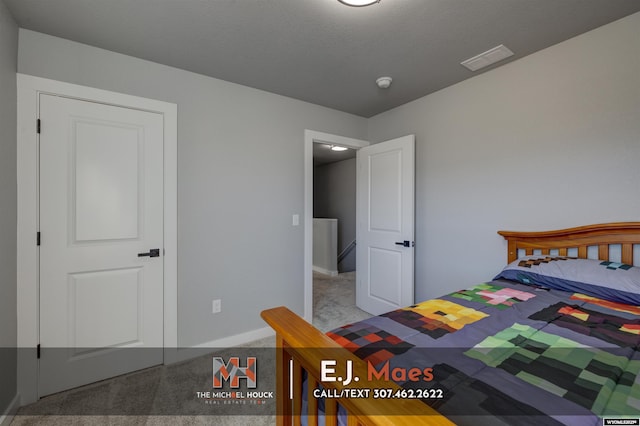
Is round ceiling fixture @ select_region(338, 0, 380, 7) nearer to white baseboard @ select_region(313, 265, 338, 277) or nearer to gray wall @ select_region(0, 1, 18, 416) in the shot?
gray wall @ select_region(0, 1, 18, 416)

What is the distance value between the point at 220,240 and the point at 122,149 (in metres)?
1.02

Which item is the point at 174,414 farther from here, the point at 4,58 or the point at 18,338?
the point at 4,58

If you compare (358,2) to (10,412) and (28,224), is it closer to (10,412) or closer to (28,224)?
(28,224)

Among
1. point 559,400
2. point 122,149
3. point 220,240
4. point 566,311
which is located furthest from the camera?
point 220,240

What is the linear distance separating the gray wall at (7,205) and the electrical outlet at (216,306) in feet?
3.96

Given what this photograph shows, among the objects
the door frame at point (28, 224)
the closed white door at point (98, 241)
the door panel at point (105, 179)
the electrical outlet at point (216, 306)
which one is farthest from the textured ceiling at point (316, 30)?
the electrical outlet at point (216, 306)

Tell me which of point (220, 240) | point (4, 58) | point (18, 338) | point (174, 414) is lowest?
point (174, 414)

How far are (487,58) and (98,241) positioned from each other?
3206 millimetres

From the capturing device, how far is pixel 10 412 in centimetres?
164

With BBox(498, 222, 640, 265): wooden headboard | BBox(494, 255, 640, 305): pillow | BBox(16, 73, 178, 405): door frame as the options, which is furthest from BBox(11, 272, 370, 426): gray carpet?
BBox(498, 222, 640, 265): wooden headboard

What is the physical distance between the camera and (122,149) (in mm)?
2082

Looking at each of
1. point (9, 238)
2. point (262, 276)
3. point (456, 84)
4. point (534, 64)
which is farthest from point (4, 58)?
point (534, 64)

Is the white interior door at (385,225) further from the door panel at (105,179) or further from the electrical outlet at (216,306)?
the door panel at (105,179)

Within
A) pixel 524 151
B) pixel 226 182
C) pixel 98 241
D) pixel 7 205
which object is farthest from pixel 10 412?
pixel 524 151
